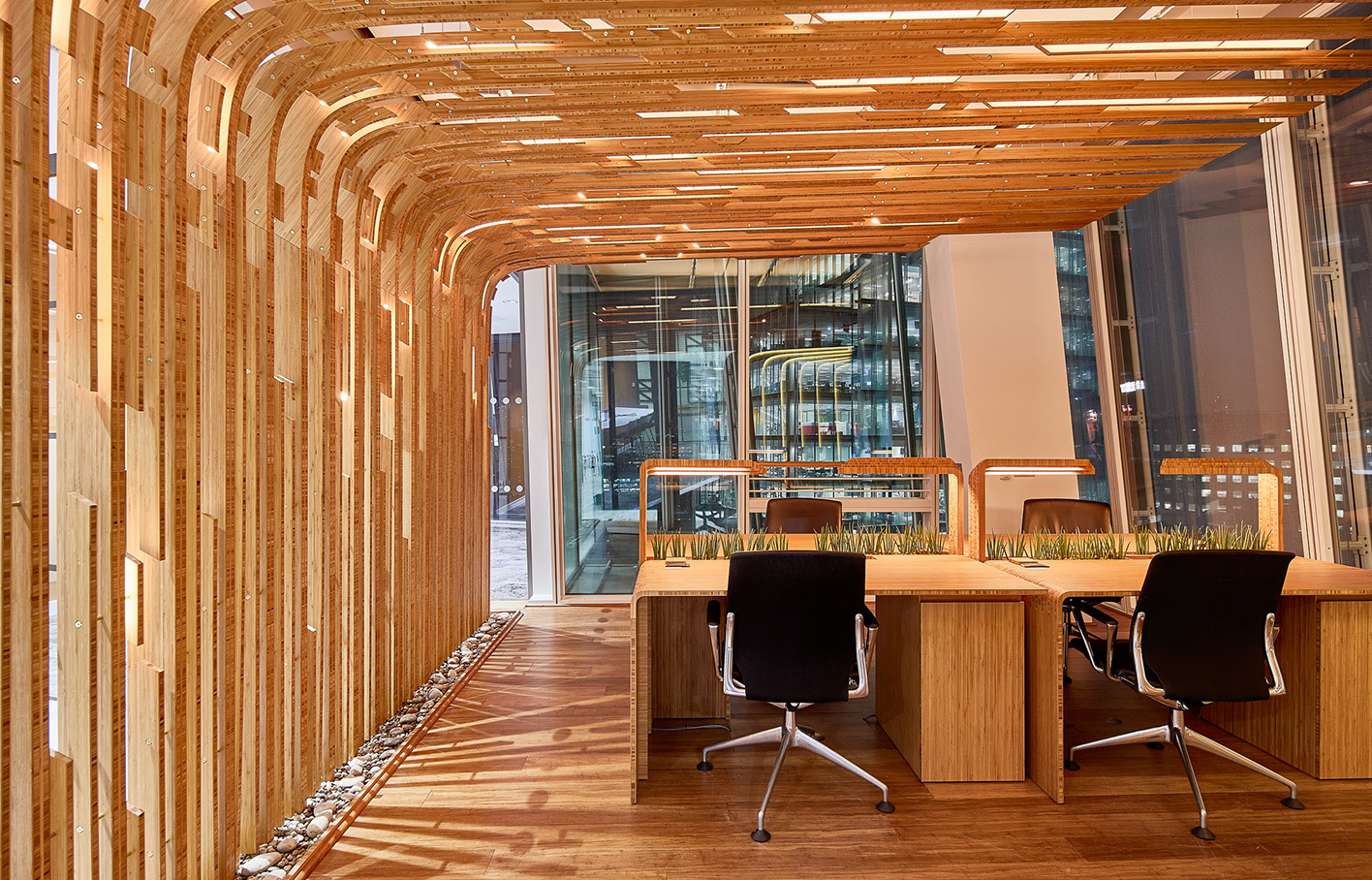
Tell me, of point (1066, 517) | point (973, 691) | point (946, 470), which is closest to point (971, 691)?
point (973, 691)

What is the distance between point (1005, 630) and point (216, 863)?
122 inches

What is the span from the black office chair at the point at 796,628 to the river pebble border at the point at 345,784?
1.69 metres

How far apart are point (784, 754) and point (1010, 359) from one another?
4.31 m

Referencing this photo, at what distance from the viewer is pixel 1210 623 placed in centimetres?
312

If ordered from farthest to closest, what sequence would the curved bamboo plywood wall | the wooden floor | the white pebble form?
the wooden floor < the white pebble < the curved bamboo plywood wall

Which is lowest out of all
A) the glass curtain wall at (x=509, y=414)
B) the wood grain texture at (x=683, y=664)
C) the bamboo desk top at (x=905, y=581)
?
the wood grain texture at (x=683, y=664)

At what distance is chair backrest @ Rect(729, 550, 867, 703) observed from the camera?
10.2 feet

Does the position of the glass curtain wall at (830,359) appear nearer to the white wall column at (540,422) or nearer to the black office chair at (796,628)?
the white wall column at (540,422)

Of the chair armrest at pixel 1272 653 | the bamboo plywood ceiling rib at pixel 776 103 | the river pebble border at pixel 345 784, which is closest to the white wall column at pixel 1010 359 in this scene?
the bamboo plywood ceiling rib at pixel 776 103

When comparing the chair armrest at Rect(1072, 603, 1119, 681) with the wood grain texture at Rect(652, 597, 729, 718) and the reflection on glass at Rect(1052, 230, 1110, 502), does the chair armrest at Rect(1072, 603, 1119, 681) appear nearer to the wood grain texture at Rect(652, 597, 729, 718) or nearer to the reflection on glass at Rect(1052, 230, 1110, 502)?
the wood grain texture at Rect(652, 597, 729, 718)

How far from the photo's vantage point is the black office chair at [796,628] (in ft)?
10.2

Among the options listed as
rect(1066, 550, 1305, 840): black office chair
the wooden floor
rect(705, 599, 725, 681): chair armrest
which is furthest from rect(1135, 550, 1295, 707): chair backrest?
rect(705, 599, 725, 681): chair armrest

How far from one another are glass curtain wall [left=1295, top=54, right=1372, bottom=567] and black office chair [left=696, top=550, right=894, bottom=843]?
3.21 meters

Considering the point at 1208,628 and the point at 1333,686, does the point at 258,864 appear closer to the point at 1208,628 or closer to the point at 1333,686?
the point at 1208,628
